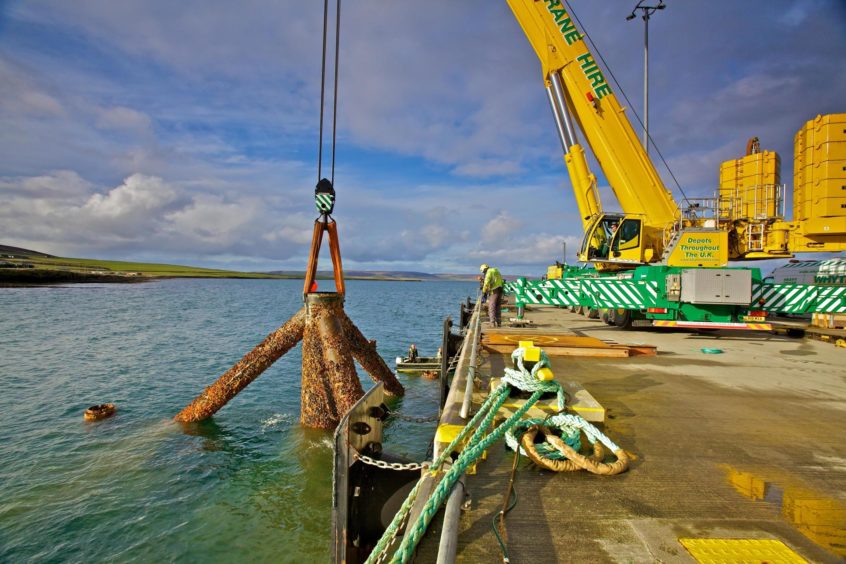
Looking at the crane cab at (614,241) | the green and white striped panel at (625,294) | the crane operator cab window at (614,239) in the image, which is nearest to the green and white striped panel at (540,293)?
the green and white striped panel at (625,294)

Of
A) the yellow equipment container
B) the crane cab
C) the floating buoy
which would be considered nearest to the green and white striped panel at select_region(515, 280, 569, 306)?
the crane cab

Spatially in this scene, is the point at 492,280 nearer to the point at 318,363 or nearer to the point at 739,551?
the point at 318,363

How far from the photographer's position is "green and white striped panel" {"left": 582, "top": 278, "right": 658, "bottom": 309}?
10.6m

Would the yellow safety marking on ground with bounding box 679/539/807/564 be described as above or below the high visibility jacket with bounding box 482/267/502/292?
below

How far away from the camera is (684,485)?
2.92 meters

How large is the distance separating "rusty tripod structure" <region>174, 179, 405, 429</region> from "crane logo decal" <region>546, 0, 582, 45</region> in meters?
10.7

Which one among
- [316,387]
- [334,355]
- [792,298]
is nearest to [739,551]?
[334,355]

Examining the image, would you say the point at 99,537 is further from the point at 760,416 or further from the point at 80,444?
the point at 760,416

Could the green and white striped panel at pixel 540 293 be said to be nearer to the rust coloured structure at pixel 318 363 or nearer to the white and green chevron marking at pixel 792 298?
the white and green chevron marking at pixel 792 298

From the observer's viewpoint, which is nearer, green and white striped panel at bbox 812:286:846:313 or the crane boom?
green and white striped panel at bbox 812:286:846:313

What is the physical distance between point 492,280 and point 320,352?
552 centimetres

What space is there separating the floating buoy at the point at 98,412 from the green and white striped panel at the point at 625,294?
38.6 ft

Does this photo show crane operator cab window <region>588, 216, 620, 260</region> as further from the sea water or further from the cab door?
the sea water

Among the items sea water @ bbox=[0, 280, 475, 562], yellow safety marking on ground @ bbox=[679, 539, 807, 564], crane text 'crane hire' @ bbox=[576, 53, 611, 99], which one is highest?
crane text 'crane hire' @ bbox=[576, 53, 611, 99]
